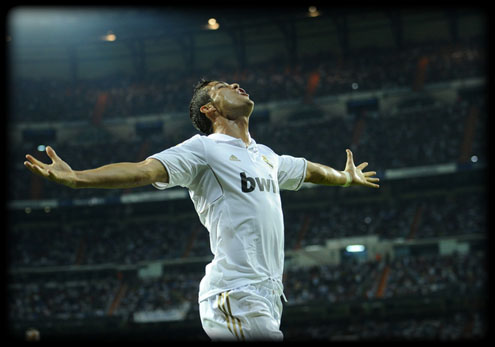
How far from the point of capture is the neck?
17.0ft

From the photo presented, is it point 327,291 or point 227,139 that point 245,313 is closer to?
point 227,139

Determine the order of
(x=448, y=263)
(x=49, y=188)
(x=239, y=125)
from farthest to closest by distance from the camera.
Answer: (x=49, y=188) < (x=448, y=263) < (x=239, y=125)

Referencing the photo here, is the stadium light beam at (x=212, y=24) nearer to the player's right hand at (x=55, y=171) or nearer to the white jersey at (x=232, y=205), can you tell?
the white jersey at (x=232, y=205)

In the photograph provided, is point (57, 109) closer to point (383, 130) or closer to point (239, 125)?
point (383, 130)

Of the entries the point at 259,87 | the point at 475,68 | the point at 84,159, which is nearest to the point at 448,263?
the point at 475,68

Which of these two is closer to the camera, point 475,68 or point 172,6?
point 172,6

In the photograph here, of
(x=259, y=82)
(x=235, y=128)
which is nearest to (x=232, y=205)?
(x=235, y=128)

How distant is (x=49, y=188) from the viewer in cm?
4075

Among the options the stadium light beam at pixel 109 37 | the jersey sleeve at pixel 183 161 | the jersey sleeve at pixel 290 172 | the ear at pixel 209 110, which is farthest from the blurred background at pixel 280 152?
the jersey sleeve at pixel 183 161

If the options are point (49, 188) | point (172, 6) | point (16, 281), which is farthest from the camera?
point (49, 188)

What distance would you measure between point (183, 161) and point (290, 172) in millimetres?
1119

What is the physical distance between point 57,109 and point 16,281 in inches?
472

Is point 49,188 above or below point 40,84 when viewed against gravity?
below

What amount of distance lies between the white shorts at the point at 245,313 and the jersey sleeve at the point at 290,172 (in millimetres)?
1060
